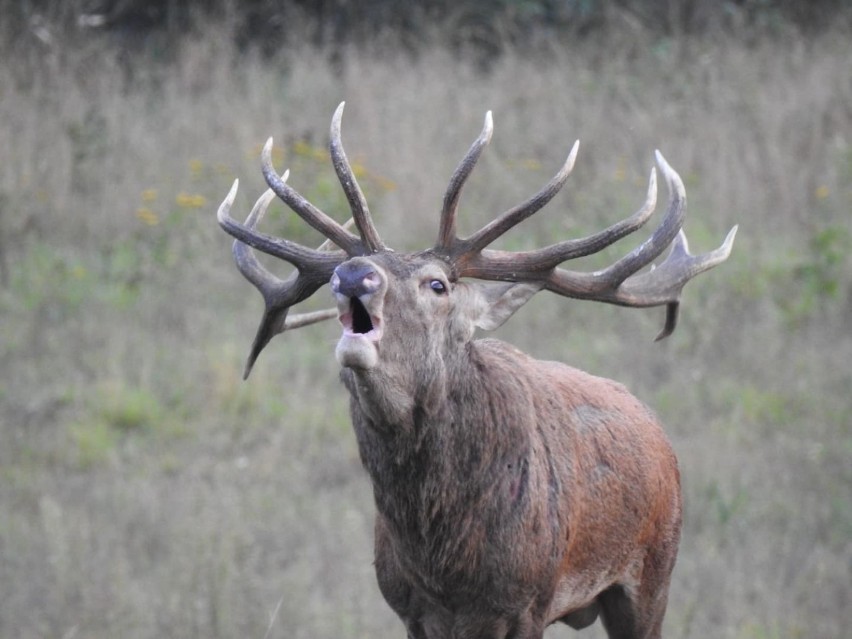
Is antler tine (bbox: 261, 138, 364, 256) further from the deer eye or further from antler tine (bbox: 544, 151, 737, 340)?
antler tine (bbox: 544, 151, 737, 340)

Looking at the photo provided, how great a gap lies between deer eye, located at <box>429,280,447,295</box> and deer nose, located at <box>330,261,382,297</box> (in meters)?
0.35

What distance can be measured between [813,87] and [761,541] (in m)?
6.33

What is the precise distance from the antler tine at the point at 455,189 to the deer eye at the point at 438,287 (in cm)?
17

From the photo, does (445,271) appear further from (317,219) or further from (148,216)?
(148,216)

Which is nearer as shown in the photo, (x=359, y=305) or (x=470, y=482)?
(x=359, y=305)

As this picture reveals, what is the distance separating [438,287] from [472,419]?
46 cm

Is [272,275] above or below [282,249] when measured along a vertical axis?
below

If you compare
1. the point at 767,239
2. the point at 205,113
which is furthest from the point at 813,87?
the point at 205,113

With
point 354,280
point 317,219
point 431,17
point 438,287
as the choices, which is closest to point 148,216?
point 431,17

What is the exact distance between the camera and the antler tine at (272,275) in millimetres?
4551

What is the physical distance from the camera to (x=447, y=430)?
439 cm

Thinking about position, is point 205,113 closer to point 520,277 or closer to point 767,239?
point 767,239

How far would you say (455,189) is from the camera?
4355mm

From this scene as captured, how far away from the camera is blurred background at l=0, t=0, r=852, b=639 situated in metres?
7.34
